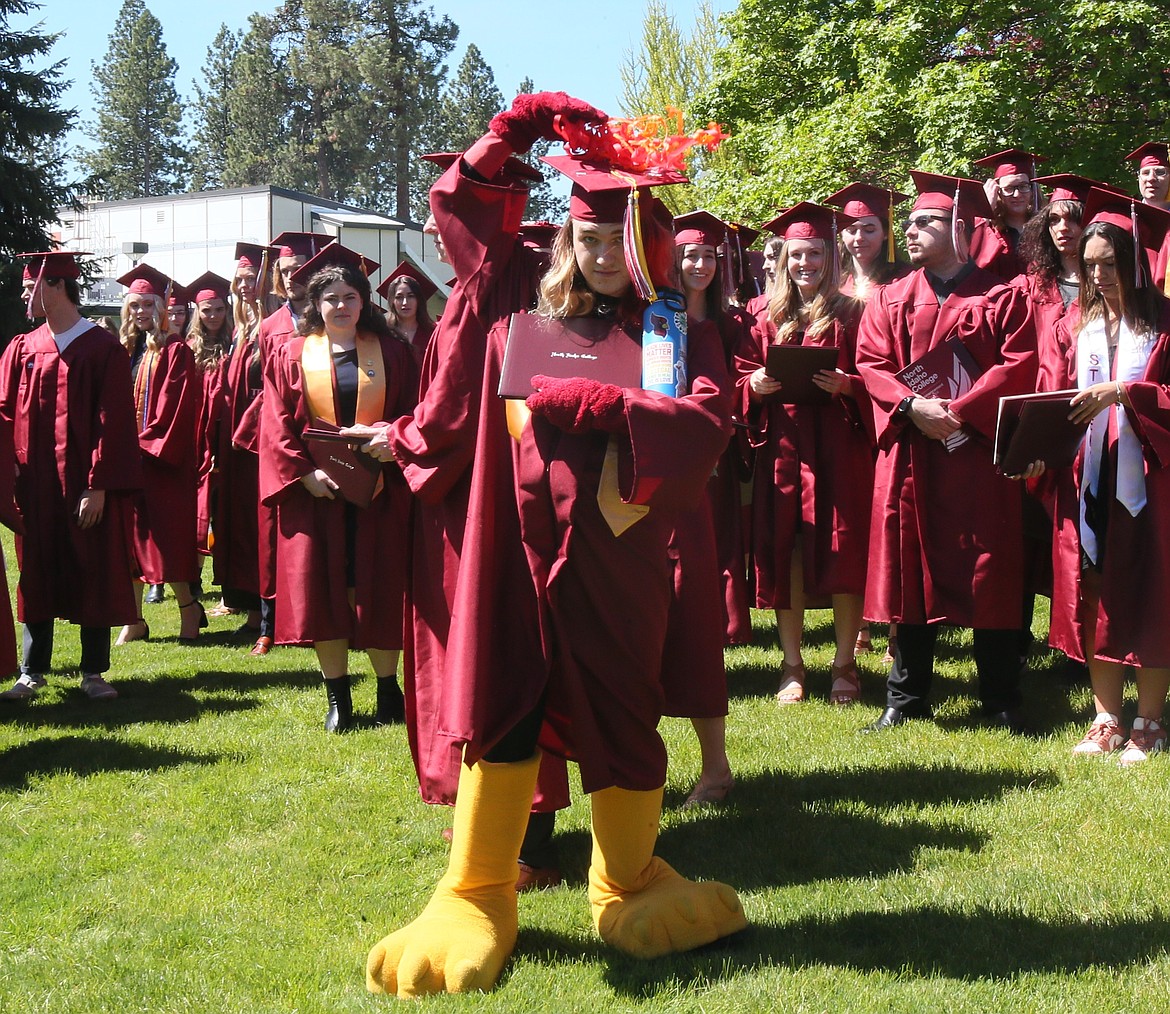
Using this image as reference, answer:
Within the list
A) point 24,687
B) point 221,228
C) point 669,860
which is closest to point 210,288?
point 24,687

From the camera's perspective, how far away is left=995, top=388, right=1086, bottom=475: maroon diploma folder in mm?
5426

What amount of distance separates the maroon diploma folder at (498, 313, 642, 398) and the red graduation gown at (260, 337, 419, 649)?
2933 mm

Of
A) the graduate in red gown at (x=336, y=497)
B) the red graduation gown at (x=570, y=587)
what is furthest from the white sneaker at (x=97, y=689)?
the red graduation gown at (x=570, y=587)

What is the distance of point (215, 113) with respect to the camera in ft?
197

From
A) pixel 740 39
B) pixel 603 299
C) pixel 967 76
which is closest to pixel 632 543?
pixel 603 299

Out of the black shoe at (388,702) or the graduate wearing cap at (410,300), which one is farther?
the graduate wearing cap at (410,300)

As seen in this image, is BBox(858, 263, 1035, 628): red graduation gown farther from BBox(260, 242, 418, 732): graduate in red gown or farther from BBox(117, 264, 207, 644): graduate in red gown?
BBox(117, 264, 207, 644): graduate in red gown

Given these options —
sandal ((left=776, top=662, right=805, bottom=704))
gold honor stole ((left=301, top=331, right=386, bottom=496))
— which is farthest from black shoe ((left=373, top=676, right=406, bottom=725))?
sandal ((left=776, top=662, right=805, bottom=704))

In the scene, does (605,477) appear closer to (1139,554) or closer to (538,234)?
(538,234)

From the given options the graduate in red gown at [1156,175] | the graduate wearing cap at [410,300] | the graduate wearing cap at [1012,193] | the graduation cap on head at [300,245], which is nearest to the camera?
the graduate in red gown at [1156,175]

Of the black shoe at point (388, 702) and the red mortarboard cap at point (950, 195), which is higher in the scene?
the red mortarboard cap at point (950, 195)

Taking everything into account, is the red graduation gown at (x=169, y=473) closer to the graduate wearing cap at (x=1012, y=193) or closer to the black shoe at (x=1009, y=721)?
the graduate wearing cap at (x=1012, y=193)

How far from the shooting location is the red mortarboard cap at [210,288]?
32.0 feet

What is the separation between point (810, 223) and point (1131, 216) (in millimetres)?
1628
